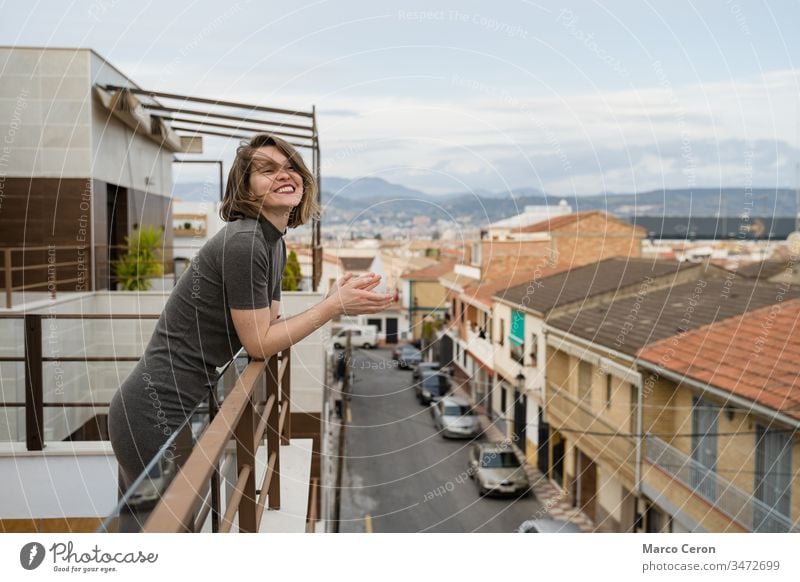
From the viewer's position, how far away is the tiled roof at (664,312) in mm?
5844

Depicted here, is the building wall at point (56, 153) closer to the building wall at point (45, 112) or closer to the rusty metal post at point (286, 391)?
the building wall at point (45, 112)

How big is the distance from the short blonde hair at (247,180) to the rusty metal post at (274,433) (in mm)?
508

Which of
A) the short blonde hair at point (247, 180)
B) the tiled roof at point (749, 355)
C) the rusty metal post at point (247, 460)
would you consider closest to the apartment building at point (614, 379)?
the tiled roof at point (749, 355)

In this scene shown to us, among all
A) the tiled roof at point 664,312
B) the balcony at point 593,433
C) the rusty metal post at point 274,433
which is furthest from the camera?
the balcony at point 593,433

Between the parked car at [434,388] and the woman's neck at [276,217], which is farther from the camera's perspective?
the parked car at [434,388]

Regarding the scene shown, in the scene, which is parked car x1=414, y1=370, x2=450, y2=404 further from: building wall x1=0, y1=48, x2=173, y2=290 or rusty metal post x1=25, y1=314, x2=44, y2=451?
rusty metal post x1=25, y1=314, x2=44, y2=451

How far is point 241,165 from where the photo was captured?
4.17 feet

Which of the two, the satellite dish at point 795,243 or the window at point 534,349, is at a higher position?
the satellite dish at point 795,243

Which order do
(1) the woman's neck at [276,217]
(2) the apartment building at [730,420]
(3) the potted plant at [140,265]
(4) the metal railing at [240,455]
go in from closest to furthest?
(4) the metal railing at [240,455]
(1) the woman's neck at [276,217]
(2) the apartment building at [730,420]
(3) the potted plant at [140,265]

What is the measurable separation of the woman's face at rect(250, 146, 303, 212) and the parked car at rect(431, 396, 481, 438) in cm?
1062

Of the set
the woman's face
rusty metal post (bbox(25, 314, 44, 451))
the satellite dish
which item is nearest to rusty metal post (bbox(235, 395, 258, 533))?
the woman's face

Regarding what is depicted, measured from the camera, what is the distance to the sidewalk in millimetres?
7951

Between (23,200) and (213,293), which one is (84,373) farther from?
(213,293)

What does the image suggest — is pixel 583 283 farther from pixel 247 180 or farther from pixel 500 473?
pixel 247 180
